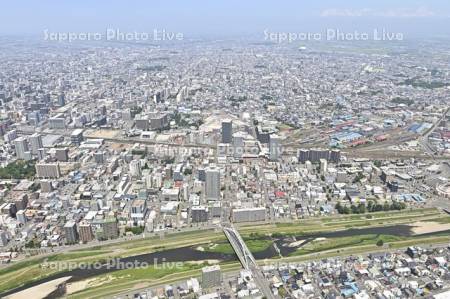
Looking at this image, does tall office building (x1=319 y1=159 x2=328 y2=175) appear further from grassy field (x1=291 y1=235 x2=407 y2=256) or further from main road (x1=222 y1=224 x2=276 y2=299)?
main road (x1=222 y1=224 x2=276 y2=299)

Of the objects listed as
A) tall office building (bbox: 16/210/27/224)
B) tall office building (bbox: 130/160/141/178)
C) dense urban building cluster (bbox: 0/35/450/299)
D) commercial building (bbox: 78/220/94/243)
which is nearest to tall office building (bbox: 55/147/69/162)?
dense urban building cluster (bbox: 0/35/450/299)

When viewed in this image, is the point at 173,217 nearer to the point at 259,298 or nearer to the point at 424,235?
the point at 259,298

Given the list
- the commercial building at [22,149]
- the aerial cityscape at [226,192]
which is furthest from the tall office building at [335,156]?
the commercial building at [22,149]

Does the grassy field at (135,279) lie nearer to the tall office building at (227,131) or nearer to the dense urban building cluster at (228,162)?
the dense urban building cluster at (228,162)

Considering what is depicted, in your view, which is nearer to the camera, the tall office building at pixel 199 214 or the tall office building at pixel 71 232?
the tall office building at pixel 71 232

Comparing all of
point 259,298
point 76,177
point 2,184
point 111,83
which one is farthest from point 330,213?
point 111,83

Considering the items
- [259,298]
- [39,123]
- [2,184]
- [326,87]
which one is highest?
[326,87]

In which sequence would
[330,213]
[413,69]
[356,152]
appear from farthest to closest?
[413,69] → [356,152] → [330,213]
